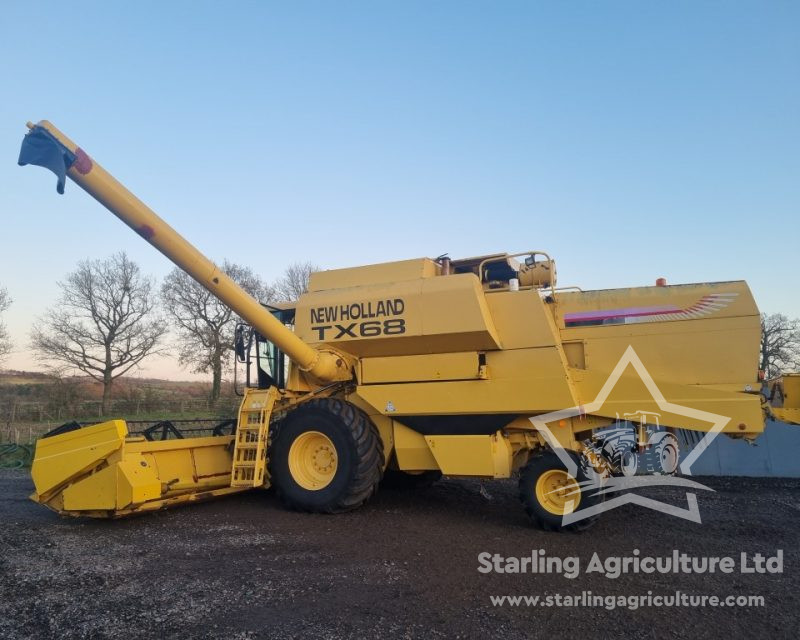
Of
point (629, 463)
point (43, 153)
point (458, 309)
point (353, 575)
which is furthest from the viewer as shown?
point (458, 309)

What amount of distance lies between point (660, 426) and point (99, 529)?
693 centimetres

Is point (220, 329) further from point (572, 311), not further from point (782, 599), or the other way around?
point (782, 599)

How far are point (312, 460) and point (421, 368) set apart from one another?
208cm

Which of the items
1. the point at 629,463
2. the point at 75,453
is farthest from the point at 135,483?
the point at 629,463

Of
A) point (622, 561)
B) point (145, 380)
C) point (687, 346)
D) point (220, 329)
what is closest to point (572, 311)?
point (687, 346)

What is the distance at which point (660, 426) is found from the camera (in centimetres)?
688

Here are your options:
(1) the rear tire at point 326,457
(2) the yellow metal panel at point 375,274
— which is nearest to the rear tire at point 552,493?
(1) the rear tire at point 326,457

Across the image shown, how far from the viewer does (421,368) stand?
7.64m

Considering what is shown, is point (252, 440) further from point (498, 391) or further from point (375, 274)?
point (498, 391)

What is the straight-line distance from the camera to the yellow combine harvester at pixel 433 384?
6.61 metres

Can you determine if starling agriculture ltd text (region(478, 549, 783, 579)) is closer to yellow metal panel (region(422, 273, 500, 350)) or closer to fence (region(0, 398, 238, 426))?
yellow metal panel (region(422, 273, 500, 350))

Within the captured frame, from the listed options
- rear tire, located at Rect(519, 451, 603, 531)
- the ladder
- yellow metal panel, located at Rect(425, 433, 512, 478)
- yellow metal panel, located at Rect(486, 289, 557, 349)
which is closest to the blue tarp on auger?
the ladder

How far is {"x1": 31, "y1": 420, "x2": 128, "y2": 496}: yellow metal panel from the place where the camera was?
680 cm

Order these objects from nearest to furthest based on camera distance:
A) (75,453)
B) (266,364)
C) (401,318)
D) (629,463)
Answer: (75,453), (629,463), (401,318), (266,364)
